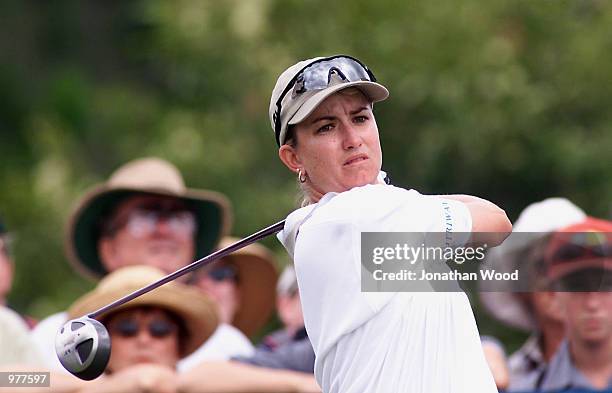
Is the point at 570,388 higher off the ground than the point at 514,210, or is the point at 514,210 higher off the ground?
the point at 514,210

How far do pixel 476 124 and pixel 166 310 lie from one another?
6.50 metres

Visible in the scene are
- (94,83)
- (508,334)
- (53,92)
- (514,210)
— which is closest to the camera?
(508,334)

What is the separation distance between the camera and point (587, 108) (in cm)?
1287

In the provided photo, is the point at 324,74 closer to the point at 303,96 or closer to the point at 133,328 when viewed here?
the point at 303,96

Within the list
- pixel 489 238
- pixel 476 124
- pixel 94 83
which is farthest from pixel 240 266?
pixel 94 83

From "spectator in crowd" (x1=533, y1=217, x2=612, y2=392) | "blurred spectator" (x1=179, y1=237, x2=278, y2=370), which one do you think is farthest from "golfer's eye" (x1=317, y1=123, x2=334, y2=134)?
"blurred spectator" (x1=179, y1=237, x2=278, y2=370)

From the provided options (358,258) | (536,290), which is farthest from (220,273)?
(358,258)

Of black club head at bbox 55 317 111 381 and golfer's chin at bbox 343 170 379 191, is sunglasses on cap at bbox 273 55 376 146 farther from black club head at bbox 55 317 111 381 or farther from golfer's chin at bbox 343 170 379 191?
black club head at bbox 55 317 111 381

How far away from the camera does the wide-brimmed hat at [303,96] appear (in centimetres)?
433

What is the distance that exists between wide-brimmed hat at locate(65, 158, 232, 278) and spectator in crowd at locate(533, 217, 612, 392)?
75.3 inches

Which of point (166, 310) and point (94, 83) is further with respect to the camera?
point (94, 83)

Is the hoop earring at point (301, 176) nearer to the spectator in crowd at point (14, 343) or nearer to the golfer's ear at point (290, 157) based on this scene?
the golfer's ear at point (290, 157)

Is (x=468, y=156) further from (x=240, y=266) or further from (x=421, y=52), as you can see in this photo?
(x=240, y=266)

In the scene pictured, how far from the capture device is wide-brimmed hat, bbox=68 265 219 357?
6453mm
